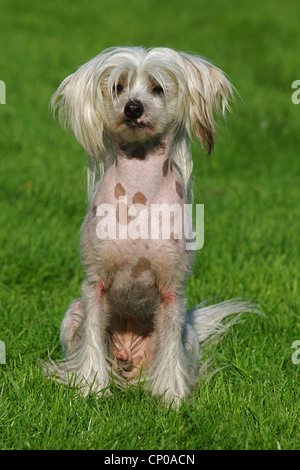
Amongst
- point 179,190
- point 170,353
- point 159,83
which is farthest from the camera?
point 170,353

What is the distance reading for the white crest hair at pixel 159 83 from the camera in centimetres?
372

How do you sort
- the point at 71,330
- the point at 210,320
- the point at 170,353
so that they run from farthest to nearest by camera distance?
1. the point at 210,320
2. the point at 71,330
3. the point at 170,353

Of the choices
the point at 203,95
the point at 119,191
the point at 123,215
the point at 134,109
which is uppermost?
the point at 203,95

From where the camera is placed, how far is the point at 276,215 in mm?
7238

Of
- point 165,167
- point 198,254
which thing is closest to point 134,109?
point 165,167

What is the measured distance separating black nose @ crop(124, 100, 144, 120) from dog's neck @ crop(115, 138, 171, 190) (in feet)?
0.72

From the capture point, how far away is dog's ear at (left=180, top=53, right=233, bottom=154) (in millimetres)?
3828

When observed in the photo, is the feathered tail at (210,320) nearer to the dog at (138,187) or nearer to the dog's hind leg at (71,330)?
the dog at (138,187)

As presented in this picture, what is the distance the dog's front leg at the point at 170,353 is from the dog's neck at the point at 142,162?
620mm

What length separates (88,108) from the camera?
3.79 metres

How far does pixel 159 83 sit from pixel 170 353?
146cm

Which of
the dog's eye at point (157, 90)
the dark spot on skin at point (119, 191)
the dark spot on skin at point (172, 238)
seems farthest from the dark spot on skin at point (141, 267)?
the dog's eye at point (157, 90)

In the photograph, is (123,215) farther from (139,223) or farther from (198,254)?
(198,254)
